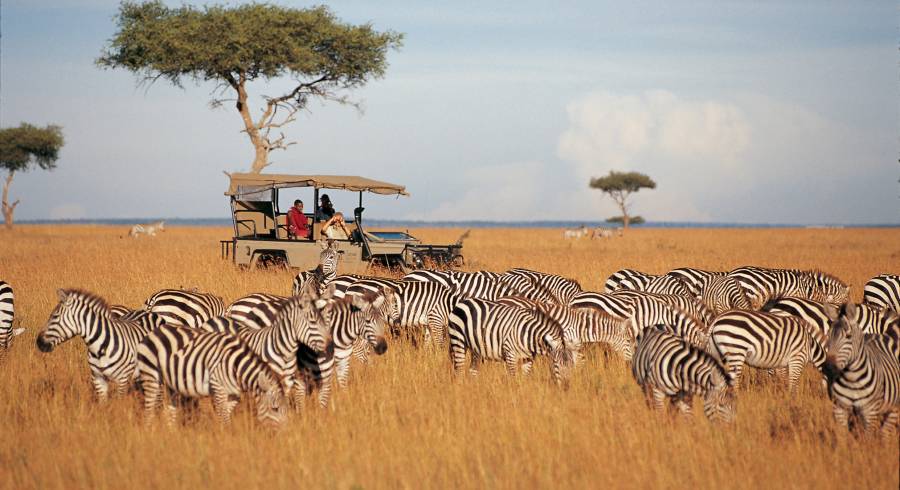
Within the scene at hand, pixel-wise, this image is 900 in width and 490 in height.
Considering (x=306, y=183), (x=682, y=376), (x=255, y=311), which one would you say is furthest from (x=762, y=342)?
(x=306, y=183)

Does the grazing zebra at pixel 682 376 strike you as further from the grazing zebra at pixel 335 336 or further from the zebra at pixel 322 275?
the zebra at pixel 322 275

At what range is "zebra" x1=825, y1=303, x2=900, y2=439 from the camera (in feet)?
26.3

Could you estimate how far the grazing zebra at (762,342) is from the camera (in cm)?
987

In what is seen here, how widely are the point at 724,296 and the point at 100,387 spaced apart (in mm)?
10116

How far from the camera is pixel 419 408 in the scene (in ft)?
32.6

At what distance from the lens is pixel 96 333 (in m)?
9.02

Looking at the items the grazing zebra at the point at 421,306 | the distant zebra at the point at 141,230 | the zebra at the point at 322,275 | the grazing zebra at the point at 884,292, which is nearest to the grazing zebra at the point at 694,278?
the grazing zebra at the point at 884,292

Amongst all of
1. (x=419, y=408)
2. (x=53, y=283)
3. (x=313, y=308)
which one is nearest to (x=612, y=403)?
(x=419, y=408)

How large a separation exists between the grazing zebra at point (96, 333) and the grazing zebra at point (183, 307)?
1.64 metres

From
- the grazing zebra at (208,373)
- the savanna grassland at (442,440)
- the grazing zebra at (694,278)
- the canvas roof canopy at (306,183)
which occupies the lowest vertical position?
the savanna grassland at (442,440)

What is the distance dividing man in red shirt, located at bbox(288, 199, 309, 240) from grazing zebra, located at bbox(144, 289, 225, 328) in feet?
30.8

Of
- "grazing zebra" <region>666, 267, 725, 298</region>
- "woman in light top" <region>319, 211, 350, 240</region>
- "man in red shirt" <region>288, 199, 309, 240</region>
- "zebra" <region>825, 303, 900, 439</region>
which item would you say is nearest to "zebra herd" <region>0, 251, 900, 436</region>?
"zebra" <region>825, 303, 900, 439</region>

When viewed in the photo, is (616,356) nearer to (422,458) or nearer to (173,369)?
(422,458)

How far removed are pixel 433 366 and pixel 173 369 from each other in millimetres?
4424
